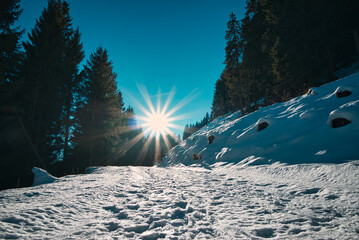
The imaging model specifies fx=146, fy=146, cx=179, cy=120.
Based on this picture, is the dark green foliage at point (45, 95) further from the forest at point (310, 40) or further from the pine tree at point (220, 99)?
the pine tree at point (220, 99)

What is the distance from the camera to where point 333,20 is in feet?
41.4

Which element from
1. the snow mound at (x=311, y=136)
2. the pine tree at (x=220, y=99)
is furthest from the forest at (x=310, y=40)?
the pine tree at (x=220, y=99)

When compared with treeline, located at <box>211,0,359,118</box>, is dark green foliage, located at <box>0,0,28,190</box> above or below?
below

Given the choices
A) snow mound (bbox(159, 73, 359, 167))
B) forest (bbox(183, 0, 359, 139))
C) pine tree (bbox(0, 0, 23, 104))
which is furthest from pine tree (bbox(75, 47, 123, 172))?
forest (bbox(183, 0, 359, 139))

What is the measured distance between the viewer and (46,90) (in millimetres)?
12867

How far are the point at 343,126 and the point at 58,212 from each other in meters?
8.36

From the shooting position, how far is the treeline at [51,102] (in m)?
9.56

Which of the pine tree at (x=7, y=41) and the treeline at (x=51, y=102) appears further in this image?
the treeline at (x=51, y=102)

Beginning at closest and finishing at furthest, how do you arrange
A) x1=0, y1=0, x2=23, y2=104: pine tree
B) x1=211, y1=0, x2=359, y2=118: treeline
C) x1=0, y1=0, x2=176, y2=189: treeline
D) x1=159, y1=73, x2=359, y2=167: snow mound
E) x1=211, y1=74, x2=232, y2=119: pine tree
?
x1=159, y1=73, x2=359, y2=167: snow mound → x1=0, y1=0, x2=23, y2=104: pine tree → x1=0, y1=0, x2=176, y2=189: treeline → x1=211, y1=0, x2=359, y2=118: treeline → x1=211, y1=74, x2=232, y2=119: pine tree

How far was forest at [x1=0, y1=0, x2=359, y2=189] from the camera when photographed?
33.4ft

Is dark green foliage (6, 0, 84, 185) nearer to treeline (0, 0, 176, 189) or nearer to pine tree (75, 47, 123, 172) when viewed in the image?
treeline (0, 0, 176, 189)

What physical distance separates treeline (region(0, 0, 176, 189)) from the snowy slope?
7.08 m

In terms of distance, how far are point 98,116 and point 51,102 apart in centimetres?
468

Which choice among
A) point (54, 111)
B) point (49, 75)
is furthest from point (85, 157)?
point (49, 75)
